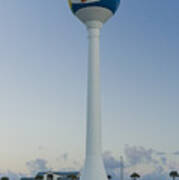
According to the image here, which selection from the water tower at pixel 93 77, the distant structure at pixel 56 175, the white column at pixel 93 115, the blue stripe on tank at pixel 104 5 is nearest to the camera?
the white column at pixel 93 115

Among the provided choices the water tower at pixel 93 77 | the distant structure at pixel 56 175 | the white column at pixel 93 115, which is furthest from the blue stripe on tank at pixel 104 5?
the distant structure at pixel 56 175

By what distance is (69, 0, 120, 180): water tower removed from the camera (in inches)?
Answer: 1361

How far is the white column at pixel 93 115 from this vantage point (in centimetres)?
3441

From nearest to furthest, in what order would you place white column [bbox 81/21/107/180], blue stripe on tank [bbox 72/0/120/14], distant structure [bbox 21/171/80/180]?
1. white column [bbox 81/21/107/180]
2. blue stripe on tank [bbox 72/0/120/14]
3. distant structure [bbox 21/171/80/180]

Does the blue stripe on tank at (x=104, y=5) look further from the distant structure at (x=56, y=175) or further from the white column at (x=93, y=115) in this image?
the distant structure at (x=56, y=175)

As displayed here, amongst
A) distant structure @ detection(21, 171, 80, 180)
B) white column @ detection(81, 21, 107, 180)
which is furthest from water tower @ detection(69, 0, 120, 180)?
distant structure @ detection(21, 171, 80, 180)

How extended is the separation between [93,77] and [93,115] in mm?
3584

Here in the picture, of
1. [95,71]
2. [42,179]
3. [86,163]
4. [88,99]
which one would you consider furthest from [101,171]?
[42,179]

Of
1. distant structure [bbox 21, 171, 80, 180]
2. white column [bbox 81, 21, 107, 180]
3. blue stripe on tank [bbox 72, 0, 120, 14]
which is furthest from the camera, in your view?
distant structure [bbox 21, 171, 80, 180]

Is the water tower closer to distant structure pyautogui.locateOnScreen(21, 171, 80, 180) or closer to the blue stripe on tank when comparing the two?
the blue stripe on tank

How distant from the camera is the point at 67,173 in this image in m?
62.3

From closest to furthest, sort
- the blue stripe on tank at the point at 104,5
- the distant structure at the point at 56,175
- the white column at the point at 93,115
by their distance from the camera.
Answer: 1. the white column at the point at 93,115
2. the blue stripe on tank at the point at 104,5
3. the distant structure at the point at 56,175

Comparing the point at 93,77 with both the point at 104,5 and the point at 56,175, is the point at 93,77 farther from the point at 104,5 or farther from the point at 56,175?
the point at 56,175

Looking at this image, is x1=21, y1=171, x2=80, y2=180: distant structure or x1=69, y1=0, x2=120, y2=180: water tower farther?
x1=21, y1=171, x2=80, y2=180: distant structure
